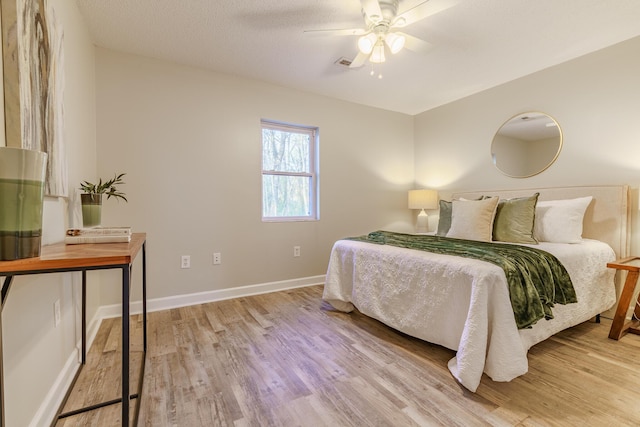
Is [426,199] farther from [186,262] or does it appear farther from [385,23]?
[186,262]

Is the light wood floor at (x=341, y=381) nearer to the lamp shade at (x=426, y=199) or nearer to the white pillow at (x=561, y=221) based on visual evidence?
the white pillow at (x=561, y=221)

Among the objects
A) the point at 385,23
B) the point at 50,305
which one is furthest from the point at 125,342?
the point at 385,23

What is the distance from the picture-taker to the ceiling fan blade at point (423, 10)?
5.86ft

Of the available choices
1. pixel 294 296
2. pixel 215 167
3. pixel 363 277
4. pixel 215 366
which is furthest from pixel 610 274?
pixel 215 167

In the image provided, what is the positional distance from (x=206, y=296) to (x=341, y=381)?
5.98 ft

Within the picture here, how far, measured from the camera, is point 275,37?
2.38 m

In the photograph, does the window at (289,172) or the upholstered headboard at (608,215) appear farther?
the window at (289,172)

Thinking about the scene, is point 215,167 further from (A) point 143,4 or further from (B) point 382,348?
(B) point 382,348

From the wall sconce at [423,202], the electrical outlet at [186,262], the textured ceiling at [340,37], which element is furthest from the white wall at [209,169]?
the wall sconce at [423,202]

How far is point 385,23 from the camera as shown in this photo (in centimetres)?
195

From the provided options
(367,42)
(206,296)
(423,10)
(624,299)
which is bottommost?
(206,296)

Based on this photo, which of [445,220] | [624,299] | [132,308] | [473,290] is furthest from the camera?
[445,220]

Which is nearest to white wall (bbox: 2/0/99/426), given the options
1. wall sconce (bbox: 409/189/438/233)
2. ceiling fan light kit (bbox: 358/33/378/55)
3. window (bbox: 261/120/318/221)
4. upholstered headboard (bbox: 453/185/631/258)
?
window (bbox: 261/120/318/221)

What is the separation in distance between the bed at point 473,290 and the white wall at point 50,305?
184 centimetres
